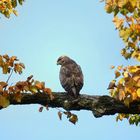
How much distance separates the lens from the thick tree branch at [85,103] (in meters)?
8.77

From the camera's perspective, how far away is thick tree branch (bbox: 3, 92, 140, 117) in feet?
28.8

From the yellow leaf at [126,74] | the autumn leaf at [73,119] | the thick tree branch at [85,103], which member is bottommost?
the autumn leaf at [73,119]

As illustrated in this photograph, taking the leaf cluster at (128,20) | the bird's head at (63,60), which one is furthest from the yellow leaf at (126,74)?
the bird's head at (63,60)

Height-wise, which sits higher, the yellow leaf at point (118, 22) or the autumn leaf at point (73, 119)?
the yellow leaf at point (118, 22)

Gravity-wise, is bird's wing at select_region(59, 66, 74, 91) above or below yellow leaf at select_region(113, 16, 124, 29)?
below

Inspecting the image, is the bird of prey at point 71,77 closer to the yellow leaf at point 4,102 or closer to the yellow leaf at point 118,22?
the yellow leaf at point 118,22

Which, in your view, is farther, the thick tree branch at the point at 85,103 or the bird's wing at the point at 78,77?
the bird's wing at the point at 78,77

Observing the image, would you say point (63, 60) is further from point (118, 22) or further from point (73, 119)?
point (73, 119)

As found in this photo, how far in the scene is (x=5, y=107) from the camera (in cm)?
780

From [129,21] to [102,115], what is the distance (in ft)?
6.35

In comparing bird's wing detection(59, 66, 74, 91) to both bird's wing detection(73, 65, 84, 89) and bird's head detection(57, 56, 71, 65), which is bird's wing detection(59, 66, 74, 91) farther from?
bird's head detection(57, 56, 71, 65)

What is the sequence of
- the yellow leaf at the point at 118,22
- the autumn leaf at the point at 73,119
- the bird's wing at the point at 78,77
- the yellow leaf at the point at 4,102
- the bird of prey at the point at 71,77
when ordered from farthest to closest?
the bird's wing at the point at 78,77, the bird of prey at the point at 71,77, the yellow leaf at the point at 118,22, the autumn leaf at the point at 73,119, the yellow leaf at the point at 4,102

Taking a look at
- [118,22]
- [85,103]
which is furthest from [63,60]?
[85,103]

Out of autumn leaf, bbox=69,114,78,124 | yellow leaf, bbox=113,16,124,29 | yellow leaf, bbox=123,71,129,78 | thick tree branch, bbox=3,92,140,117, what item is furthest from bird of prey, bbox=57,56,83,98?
yellow leaf, bbox=123,71,129,78
